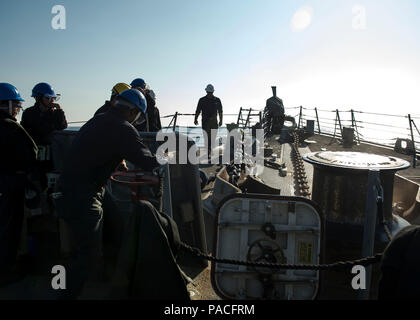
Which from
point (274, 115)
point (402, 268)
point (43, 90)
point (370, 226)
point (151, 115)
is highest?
point (43, 90)

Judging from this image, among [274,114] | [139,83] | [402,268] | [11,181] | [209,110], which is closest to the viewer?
[402,268]

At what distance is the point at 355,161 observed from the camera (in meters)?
3.96

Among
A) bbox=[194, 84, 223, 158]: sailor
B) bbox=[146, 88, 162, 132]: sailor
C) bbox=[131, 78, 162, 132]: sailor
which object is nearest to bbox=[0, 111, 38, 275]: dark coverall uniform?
bbox=[131, 78, 162, 132]: sailor

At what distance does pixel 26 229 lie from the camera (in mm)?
4125

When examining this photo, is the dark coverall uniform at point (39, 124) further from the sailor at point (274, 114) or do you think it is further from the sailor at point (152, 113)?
the sailor at point (274, 114)

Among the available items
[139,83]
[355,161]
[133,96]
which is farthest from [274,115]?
[133,96]

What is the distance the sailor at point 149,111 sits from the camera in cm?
624

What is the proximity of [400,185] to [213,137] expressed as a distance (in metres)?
5.44

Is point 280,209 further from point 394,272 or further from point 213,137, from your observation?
point 213,137

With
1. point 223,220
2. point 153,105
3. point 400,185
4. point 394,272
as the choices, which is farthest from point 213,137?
point 394,272

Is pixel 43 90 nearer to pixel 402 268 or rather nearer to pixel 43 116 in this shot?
pixel 43 116

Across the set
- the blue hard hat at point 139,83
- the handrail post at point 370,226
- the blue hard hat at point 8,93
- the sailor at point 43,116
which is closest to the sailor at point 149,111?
the blue hard hat at point 139,83

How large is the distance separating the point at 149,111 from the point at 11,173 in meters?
3.73
